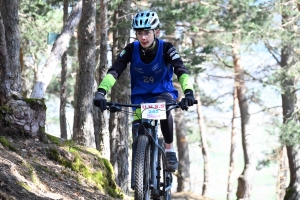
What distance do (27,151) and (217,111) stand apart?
26.3 meters

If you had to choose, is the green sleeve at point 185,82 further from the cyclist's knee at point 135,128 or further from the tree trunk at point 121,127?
the tree trunk at point 121,127

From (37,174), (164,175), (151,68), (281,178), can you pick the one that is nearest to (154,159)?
(164,175)

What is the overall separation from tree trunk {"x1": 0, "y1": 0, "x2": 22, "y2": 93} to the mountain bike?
3.75 metres

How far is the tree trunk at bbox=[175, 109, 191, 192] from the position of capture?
1028 inches

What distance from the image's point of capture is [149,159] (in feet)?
19.3

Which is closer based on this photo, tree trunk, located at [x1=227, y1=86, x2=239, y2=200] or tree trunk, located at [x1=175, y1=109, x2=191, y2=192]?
tree trunk, located at [x1=175, y1=109, x2=191, y2=192]

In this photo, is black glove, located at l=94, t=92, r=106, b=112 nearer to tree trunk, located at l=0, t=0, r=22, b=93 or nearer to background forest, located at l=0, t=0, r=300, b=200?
background forest, located at l=0, t=0, r=300, b=200

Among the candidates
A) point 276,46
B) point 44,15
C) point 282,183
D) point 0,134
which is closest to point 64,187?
point 0,134

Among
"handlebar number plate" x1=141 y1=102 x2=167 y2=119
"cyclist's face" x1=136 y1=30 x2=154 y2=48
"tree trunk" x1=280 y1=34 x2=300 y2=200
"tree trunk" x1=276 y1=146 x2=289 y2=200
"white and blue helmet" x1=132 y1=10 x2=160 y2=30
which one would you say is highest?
"white and blue helmet" x1=132 y1=10 x2=160 y2=30

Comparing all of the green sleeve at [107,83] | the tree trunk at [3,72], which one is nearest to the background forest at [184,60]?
the tree trunk at [3,72]

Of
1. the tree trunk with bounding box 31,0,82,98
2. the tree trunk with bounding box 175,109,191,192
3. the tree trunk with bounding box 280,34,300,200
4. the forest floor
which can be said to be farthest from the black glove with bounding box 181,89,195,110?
the tree trunk with bounding box 175,109,191,192

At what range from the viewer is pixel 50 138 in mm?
8523

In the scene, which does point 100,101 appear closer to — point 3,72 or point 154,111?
A: point 154,111

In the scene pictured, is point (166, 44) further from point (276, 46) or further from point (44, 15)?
point (276, 46)
